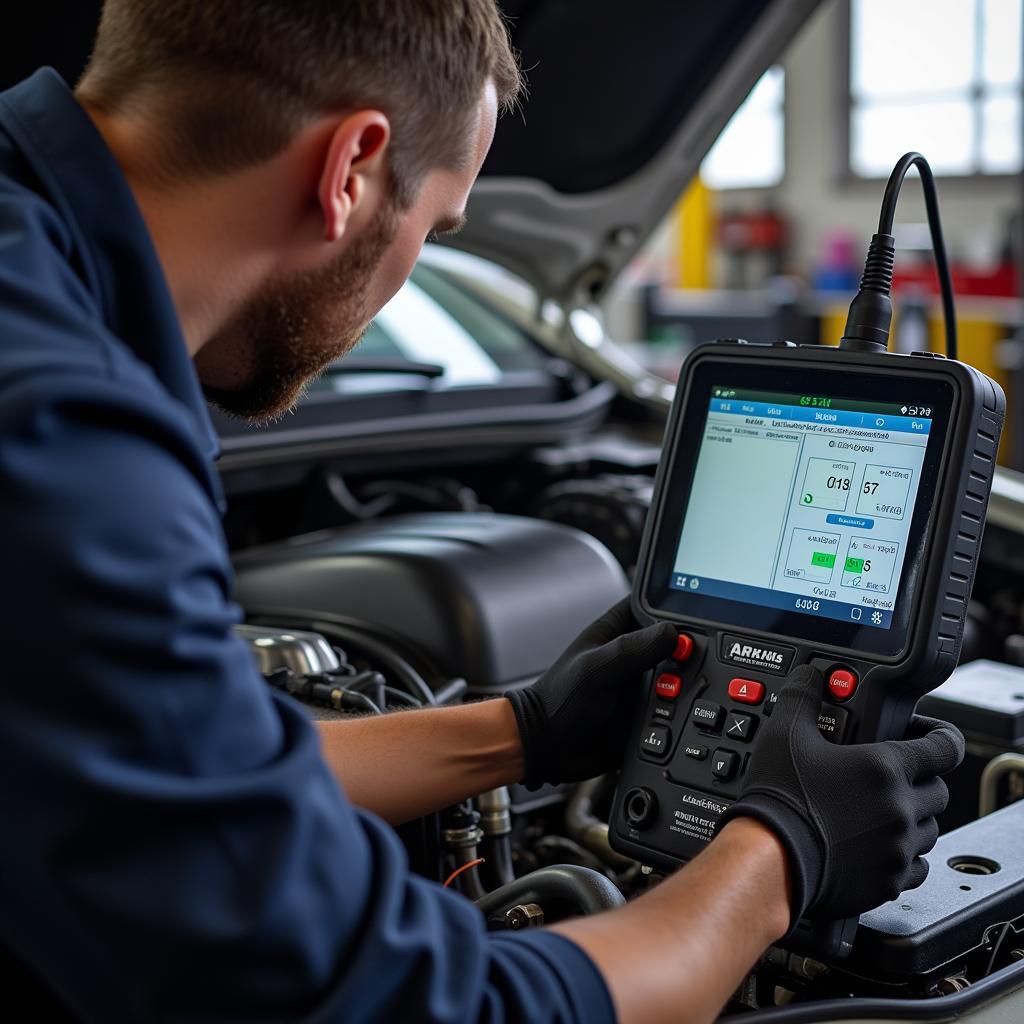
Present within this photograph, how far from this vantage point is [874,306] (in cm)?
99

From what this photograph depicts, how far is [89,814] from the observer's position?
22.5 inches

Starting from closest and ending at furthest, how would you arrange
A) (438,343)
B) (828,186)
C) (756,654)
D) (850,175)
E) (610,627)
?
(756,654) < (610,627) < (438,343) < (850,175) < (828,186)

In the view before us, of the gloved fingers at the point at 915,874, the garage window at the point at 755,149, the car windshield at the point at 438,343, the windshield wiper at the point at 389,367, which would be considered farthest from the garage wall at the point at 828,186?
the gloved fingers at the point at 915,874

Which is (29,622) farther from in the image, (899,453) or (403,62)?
(899,453)

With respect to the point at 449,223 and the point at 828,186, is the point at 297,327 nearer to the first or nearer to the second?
the point at 449,223

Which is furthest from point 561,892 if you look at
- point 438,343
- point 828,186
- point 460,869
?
point 828,186

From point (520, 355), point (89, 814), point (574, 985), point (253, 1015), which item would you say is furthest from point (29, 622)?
point (520, 355)

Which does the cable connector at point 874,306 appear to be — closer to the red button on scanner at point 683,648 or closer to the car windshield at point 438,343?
the red button on scanner at point 683,648

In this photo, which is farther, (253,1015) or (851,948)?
(851,948)

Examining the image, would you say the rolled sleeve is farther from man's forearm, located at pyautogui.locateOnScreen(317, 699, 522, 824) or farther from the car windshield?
the car windshield

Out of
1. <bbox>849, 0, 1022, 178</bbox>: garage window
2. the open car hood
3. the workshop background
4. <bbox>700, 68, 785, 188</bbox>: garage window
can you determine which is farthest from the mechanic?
<bbox>700, 68, 785, 188</bbox>: garage window

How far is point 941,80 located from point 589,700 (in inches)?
361

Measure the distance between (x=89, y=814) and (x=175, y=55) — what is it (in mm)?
454

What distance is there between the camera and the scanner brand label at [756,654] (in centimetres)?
95
